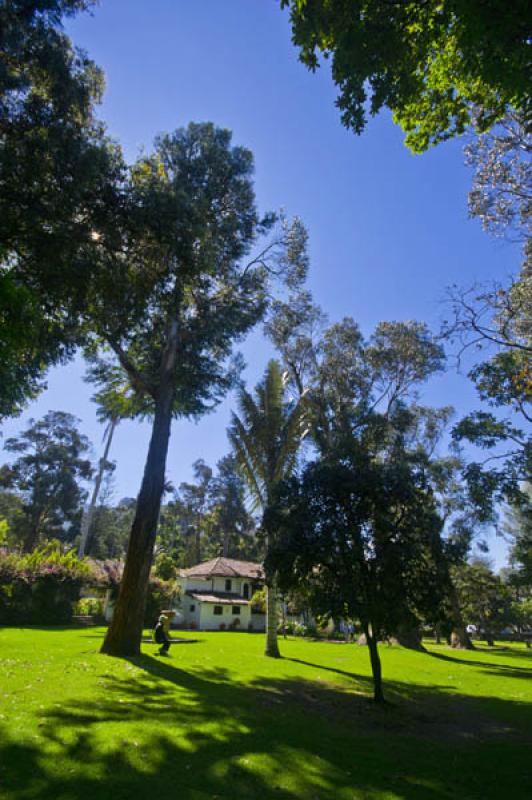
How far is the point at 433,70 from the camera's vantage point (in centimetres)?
768

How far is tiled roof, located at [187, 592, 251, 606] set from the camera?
131 ft

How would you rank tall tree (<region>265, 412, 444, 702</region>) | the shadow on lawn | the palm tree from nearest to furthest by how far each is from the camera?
the shadow on lawn
tall tree (<region>265, 412, 444, 702</region>)
the palm tree

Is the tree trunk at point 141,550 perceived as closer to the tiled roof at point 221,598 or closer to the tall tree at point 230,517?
the tiled roof at point 221,598

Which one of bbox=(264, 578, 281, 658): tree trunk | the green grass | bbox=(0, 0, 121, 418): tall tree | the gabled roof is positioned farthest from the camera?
the gabled roof

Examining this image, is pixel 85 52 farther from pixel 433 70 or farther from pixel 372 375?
pixel 372 375

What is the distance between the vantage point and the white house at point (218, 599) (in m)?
39.8

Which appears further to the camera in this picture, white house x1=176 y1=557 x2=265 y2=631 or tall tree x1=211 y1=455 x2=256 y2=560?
tall tree x1=211 y1=455 x2=256 y2=560

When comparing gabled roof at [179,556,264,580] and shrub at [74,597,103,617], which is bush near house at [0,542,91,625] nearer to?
shrub at [74,597,103,617]

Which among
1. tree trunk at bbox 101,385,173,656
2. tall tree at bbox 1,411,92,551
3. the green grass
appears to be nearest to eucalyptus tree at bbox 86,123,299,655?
tree trunk at bbox 101,385,173,656

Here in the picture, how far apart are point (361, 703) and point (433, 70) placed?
13.3 metres

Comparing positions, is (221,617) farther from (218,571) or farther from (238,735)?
(238,735)

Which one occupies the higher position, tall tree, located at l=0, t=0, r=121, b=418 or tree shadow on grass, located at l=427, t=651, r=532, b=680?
tall tree, located at l=0, t=0, r=121, b=418

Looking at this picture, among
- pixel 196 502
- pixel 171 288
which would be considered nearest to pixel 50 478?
pixel 196 502

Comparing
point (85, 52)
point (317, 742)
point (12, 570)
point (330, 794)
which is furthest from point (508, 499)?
point (12, 570)
